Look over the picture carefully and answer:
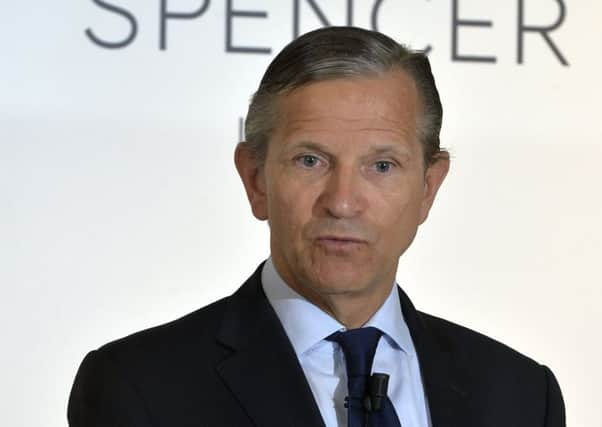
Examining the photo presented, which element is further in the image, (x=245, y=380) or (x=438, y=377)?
(x=438, y=377)

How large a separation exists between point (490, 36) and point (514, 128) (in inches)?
10.5

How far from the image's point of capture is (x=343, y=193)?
2.03m

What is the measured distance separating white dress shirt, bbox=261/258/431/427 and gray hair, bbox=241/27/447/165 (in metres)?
0.25

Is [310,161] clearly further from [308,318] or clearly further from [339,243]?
[308,318]

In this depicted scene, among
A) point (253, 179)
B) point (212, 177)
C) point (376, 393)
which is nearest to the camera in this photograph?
point (376, 393)

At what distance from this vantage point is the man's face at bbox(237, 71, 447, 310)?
2.04 metres

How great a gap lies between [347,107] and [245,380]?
0.47m

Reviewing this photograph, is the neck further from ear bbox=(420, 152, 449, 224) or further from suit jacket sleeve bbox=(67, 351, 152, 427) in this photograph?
suit jacket sleeve bbox=(67, 351, 152, 427)

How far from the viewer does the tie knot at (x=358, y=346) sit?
2.06 m

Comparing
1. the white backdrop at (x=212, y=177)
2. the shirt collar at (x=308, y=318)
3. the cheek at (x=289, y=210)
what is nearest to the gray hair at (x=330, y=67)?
the cheek at (x=289, y=210)

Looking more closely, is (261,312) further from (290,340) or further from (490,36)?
Result: (490,36)

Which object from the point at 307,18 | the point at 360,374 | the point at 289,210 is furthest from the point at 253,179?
the point at 307,18

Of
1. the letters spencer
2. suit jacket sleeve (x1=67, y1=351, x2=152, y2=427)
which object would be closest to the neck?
suit jacket sleeve (x1=67, y1=351, x2=152, y2=427)

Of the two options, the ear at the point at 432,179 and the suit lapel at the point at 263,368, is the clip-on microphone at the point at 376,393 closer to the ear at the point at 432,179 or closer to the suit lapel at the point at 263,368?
the suit lapel at the point at 263,368
